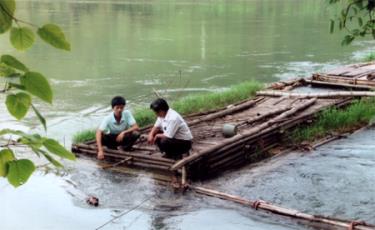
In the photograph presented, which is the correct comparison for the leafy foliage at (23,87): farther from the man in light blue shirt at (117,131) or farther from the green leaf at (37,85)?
the man in light blue shirt at (117,131)

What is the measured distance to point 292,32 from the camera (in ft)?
93.5

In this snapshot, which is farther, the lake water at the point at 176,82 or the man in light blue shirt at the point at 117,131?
the man in light blue shirt at the point at 117,131

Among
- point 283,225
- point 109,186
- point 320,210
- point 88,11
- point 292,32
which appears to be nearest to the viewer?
point 283,225

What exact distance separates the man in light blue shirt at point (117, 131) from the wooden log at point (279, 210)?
1.58 meters

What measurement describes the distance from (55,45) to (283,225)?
5017mm

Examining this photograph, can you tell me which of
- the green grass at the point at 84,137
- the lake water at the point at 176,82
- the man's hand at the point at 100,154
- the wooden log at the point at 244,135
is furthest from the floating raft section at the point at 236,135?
the green grass at the point at 84,137

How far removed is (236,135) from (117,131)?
5.93 ft

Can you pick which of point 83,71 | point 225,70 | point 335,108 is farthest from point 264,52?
point 335,108

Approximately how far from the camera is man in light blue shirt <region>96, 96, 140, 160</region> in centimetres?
792

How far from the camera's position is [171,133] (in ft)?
23.8

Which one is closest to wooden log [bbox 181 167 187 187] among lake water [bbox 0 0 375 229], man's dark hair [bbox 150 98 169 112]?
lake water [bbox 0 0 375 229]

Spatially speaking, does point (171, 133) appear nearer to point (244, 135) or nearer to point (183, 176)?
point (183, 176)

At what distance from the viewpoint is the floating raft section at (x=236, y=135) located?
24.1 feet

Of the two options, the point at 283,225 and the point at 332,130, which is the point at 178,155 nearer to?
the point at 283,225
